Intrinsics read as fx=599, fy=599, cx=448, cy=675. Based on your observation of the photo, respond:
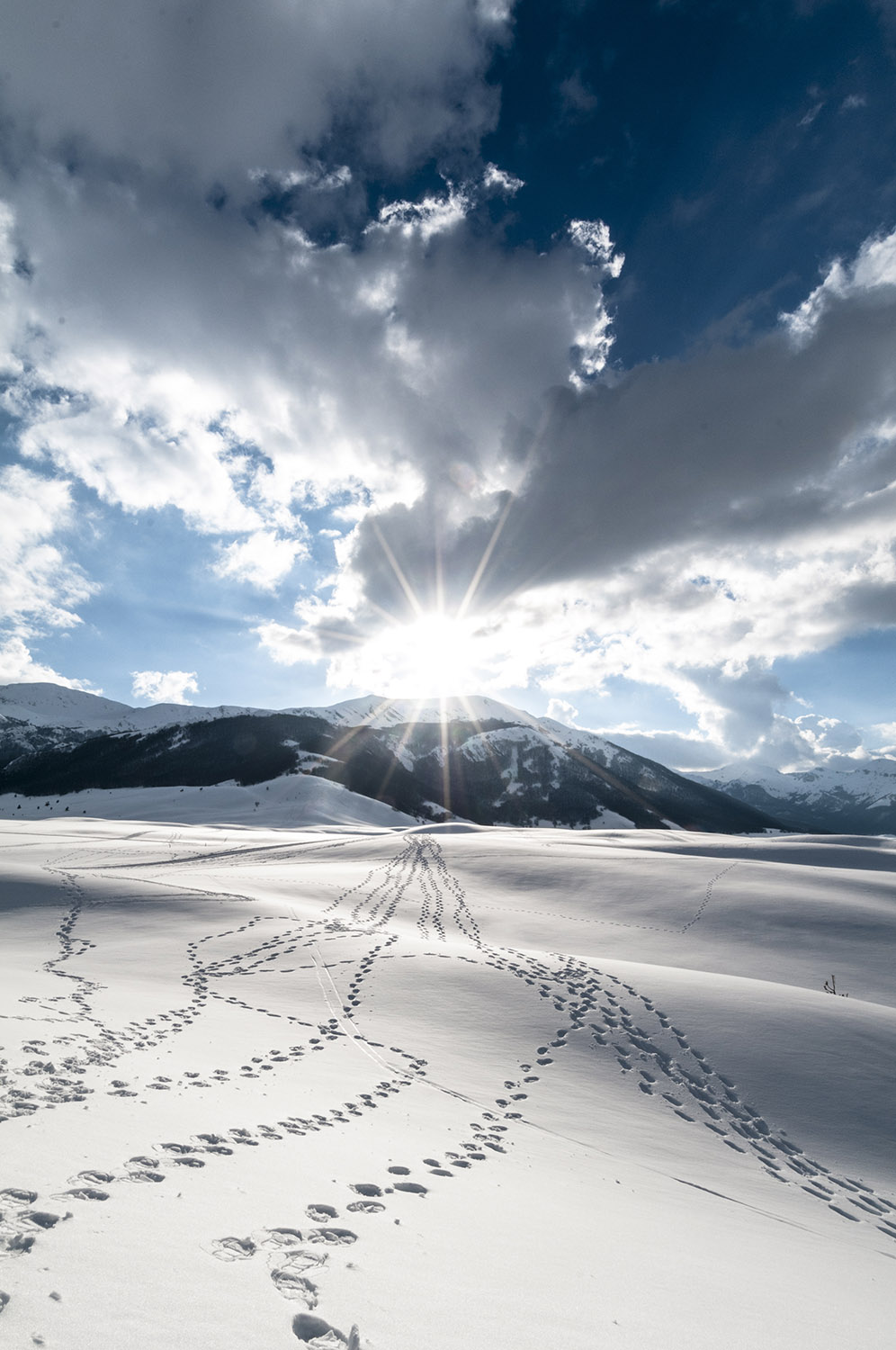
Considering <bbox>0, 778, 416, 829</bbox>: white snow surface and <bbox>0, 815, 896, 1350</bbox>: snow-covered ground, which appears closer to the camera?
<bbox>0, 815, 896, 1350</bbox>: snow-covered ground

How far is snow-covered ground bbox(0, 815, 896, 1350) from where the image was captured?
2.99 meters

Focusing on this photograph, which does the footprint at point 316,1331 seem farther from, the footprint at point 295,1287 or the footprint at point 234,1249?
the footprint at point 234,1249

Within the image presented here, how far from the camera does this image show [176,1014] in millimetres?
8797

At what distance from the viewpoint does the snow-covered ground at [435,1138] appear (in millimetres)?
2994

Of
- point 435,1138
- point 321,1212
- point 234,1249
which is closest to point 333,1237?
point 321,1212

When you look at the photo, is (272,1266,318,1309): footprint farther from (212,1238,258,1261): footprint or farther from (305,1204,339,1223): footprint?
(305,1204,339,1223): footprint

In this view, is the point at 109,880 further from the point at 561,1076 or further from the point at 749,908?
the point at 749,908

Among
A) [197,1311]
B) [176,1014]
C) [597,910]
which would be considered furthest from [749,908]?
[197,1311]

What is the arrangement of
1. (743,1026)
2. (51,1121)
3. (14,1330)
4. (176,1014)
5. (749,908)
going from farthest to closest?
(749,908) → (743,1026) → (176,1014) → (51,1121) → (14,1330)

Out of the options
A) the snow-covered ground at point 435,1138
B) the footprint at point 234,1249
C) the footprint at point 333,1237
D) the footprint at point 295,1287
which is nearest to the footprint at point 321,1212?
the snow-covered ground at point 435,1138

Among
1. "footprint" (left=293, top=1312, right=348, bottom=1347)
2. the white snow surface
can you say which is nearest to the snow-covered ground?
"footprint" (left=293, top=1312, right=348, bottom=1347)

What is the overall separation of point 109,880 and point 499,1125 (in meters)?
19.3

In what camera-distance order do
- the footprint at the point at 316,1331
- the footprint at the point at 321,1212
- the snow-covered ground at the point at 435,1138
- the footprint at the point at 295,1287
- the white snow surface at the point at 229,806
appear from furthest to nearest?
the white snow surface at the point at 229,806, the footprint at the point at 321,1212, the snow-covered ground at the point at 435,1138, the footprint at the point at 295,1287, the footprint at the point at 316,1331

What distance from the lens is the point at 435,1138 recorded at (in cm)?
586
